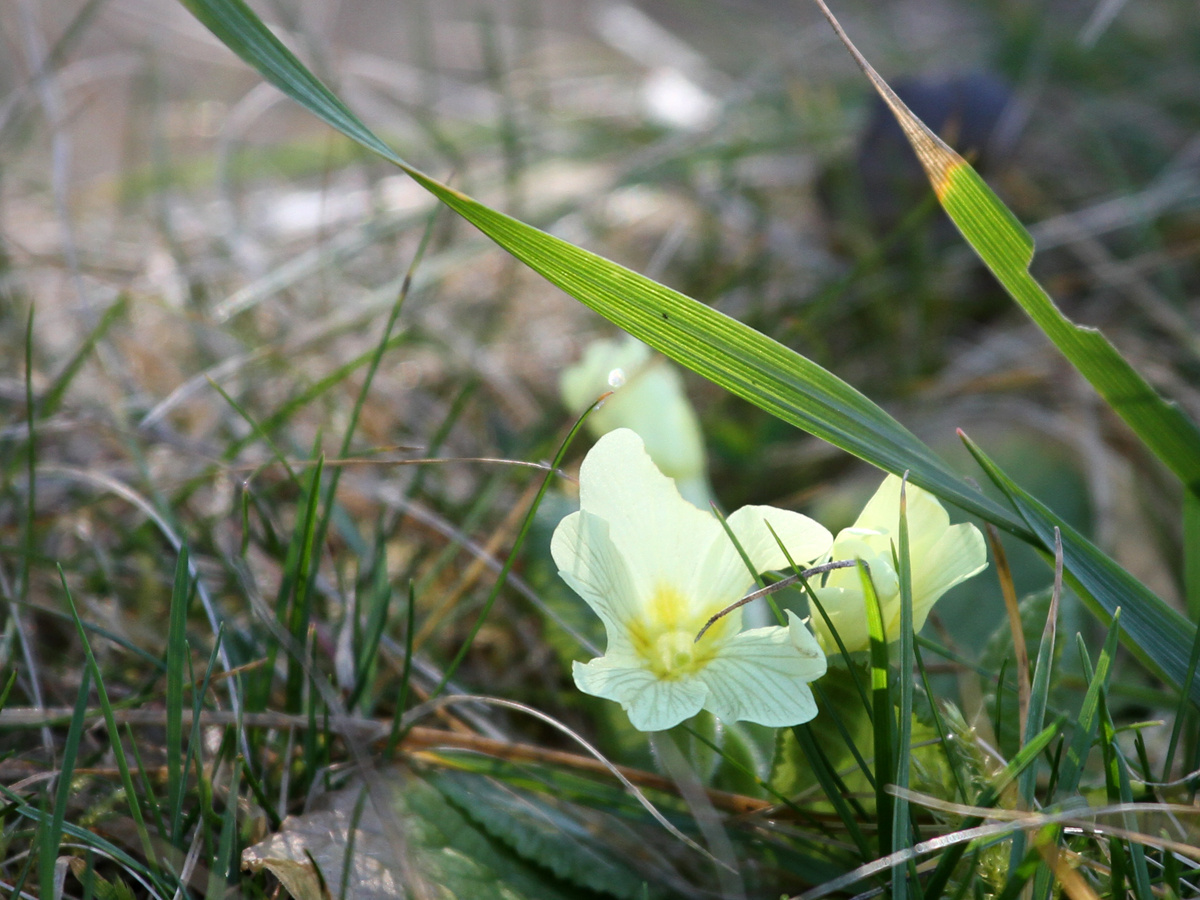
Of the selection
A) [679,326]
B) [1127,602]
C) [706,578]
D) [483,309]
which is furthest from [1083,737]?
[483,309]

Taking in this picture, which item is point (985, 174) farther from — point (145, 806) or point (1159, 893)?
point (145, 806)

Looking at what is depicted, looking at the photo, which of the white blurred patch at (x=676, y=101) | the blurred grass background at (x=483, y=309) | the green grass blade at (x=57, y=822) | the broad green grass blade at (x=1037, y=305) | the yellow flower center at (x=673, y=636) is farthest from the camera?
the white blurred patch at (x=676, y=101)

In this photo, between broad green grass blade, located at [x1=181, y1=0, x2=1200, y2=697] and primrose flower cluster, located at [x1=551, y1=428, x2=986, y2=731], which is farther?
broad green grass blade, located at [x1=181, y1=0, x2=1200, y2=697]

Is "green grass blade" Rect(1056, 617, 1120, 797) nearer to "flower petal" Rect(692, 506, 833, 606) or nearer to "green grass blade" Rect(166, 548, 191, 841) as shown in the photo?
"flower petal" Rect(692, 506, 833, 606)

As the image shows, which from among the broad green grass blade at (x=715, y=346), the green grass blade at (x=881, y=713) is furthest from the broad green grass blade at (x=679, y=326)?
the green grass blade at (x=881, y=713)

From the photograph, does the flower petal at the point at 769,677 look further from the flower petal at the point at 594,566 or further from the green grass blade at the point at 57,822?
the green grass blade at the point at 57,822

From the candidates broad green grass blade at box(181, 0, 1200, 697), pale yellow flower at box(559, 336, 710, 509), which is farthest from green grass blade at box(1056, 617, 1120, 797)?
pale yellow flower at box(559, 336, 710, 509)

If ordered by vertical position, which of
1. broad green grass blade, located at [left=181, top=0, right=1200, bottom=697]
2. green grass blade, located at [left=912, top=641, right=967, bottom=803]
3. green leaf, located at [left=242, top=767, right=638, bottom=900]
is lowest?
green leaf, located at [left=242, top=767, right=638, bottom=900]
